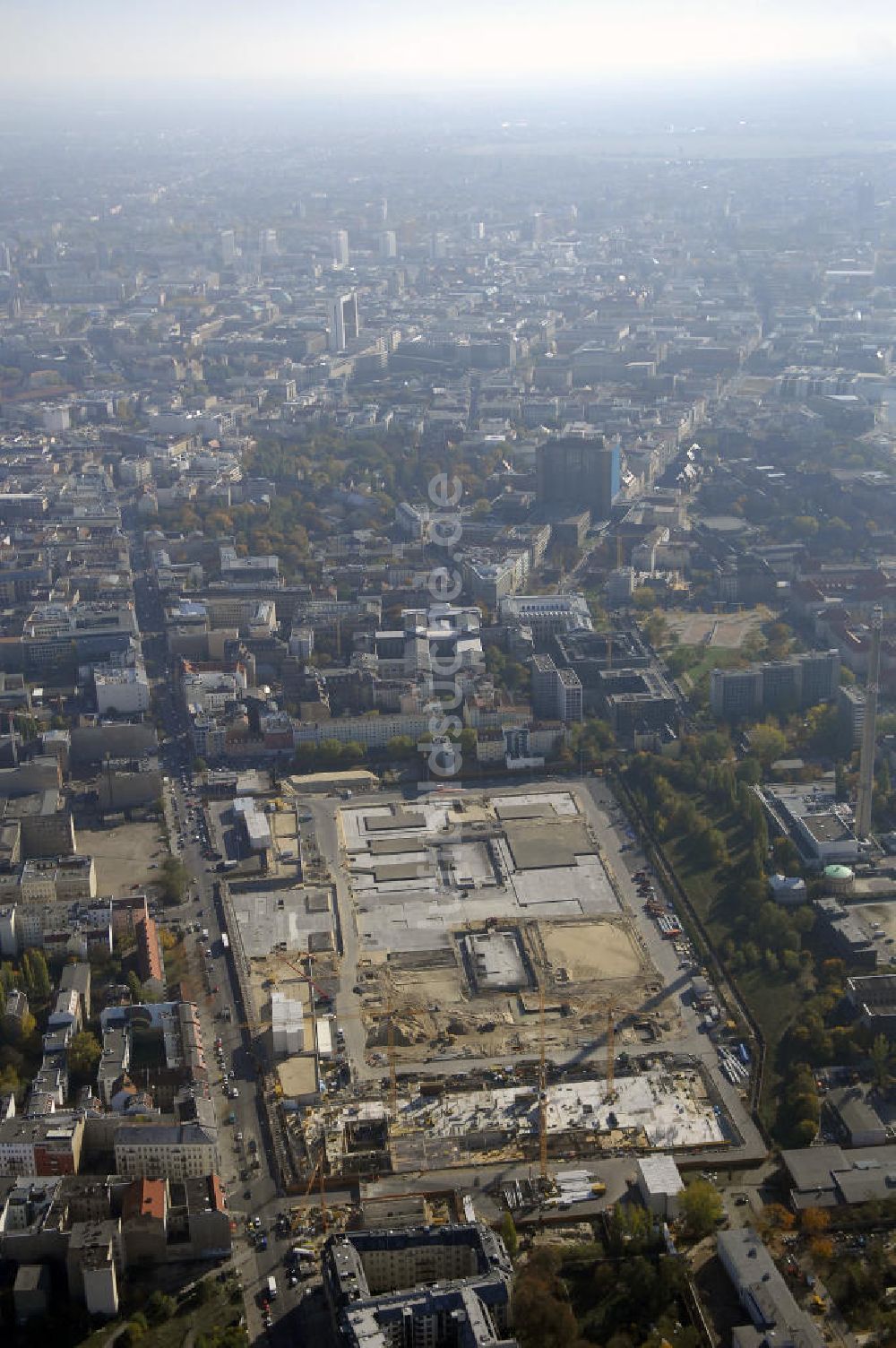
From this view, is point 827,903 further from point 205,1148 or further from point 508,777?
point 205,1148

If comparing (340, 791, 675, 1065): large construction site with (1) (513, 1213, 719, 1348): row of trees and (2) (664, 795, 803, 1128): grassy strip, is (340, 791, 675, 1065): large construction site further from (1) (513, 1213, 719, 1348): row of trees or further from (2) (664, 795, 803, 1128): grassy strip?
(1) (513, 1213, 719, 1348): row of trees

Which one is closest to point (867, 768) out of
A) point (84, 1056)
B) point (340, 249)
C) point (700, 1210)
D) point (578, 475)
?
point (700, 1210)

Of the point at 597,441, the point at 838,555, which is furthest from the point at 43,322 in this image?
the point at 838,555

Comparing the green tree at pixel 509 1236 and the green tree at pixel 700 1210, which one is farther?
the green tree at pixel 700 1210

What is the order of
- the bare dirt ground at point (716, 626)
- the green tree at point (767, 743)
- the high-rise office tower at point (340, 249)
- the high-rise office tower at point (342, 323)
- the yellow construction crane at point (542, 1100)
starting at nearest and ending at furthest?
the yellow construction crane at point (542, 1100) < the green tree at point (767, 743) < the bare dirt ground at point (716, 626) < the high-rise office tower at point (342, 323) < the high-rise office tower at point (340, 249)

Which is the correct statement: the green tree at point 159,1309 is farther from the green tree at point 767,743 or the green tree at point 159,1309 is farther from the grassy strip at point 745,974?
the green tree at point 767,743

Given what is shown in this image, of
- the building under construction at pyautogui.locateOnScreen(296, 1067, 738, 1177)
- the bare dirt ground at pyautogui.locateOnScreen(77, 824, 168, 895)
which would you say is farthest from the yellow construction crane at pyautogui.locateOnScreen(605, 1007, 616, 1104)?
the bare dirt ground at pyautogui.locateOnScreen(77, 824, 168, 895)

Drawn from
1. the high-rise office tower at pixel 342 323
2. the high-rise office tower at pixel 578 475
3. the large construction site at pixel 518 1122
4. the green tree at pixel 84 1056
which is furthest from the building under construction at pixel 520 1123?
the high-rise office tower at pixel 342 323

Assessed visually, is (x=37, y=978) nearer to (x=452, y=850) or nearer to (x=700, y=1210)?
(x=452, y=850)
